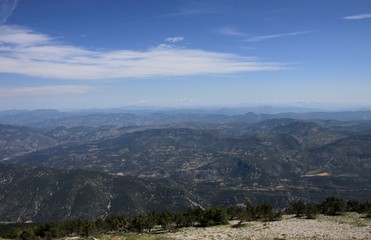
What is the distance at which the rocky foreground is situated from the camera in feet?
181

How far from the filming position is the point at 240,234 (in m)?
61.8

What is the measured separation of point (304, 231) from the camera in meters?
60.4

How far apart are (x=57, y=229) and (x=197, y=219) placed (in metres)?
37.3

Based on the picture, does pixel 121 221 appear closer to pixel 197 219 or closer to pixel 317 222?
pixel 197 219

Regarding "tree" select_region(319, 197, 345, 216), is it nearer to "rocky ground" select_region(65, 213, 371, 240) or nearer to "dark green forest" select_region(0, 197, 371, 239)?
"dark green forest" select_region(0, 197, 371, 239)

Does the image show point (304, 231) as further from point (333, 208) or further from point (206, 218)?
point (333, 208)

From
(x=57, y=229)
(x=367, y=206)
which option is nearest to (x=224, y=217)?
(x=367, y=206)

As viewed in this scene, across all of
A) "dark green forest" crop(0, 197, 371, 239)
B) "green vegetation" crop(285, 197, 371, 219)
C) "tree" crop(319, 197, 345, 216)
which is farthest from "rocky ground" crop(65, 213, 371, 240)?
"tree" crop(319, 197, 345, 216)


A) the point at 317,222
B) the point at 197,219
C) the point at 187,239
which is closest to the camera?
the point at 187,239

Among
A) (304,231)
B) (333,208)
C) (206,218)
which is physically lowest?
(206,218)

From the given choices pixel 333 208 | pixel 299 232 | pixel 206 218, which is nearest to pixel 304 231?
pixel 299 232

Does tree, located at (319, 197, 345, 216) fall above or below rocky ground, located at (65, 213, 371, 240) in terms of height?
below

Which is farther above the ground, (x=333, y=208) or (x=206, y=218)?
(x=333, y=208)

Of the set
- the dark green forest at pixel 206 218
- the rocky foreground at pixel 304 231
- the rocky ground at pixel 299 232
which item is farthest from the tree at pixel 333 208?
the rocky ground at pixel 299 232
